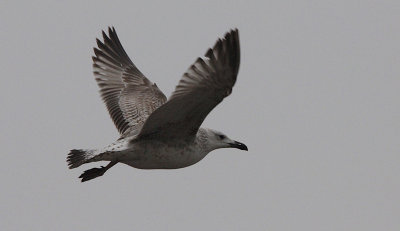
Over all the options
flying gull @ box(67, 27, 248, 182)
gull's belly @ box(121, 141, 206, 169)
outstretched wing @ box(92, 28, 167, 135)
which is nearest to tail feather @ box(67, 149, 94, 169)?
flying gull @ box(67, 27, 248, 182)

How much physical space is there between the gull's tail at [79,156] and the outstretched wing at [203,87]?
875 mm

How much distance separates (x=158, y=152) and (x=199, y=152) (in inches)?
25.4

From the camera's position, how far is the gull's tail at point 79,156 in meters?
11.4

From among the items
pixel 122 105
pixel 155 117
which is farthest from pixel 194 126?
pixel 122 105

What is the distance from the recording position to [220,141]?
12.4 meters

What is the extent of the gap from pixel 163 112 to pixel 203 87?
856 millimetres

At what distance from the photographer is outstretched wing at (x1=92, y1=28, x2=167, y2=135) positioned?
43.2ft

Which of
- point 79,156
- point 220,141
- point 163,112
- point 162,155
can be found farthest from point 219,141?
point 79,156

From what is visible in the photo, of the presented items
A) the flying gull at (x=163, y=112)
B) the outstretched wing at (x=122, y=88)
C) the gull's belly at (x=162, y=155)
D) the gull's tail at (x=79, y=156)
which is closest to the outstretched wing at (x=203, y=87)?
the flying gull at (x=163, y=112)

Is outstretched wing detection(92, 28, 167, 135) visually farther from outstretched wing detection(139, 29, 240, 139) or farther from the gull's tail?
outstretched wing detection(139, 29, 240, 139)

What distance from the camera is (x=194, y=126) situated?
11.3 m

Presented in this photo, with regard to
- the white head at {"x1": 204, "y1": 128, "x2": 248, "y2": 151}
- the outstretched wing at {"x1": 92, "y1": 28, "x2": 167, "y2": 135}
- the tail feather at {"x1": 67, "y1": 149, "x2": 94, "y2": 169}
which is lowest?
the tail feather at {"x1": 67, "y1": 149, "x2": 94, "y2": 169}

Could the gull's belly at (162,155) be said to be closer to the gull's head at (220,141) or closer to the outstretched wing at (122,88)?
the gull's head at (220,141)

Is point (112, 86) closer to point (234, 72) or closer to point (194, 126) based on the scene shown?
point (194, 126)
